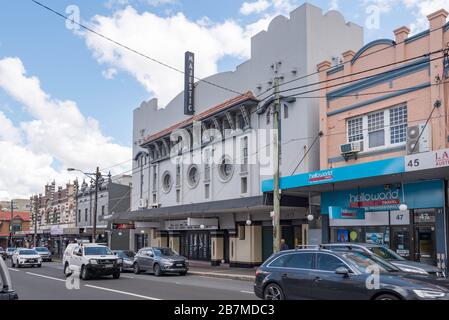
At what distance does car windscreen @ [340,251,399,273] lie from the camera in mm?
10594

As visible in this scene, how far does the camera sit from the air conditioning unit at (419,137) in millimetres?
20172

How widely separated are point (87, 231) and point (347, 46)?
34.4 meters

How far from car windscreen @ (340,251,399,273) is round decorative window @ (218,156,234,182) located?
2160 centimetres

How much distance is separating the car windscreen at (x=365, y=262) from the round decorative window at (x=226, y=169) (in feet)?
70.9

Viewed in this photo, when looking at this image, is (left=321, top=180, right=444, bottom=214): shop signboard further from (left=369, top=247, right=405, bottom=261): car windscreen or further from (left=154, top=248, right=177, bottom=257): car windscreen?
(left=154, top=248, right=177, bottom=257): car windscreen

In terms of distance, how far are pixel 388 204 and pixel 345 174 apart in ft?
8.67

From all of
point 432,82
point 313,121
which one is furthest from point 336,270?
point 313,121

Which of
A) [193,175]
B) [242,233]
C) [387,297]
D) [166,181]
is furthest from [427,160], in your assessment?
[166,181]

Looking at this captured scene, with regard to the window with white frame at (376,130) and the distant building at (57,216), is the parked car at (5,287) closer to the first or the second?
the window with white frame at (376,130)

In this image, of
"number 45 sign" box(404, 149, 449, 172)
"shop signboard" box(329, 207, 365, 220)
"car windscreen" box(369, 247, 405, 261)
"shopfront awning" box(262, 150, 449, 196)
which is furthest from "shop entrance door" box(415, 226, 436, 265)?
"car windscreen" box(369, 247, 405, 261)

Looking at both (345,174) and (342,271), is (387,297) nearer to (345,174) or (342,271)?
(342,271)

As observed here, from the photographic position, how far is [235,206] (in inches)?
1102

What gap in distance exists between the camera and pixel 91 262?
2275cm

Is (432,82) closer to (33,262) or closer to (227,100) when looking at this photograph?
(227,100)
